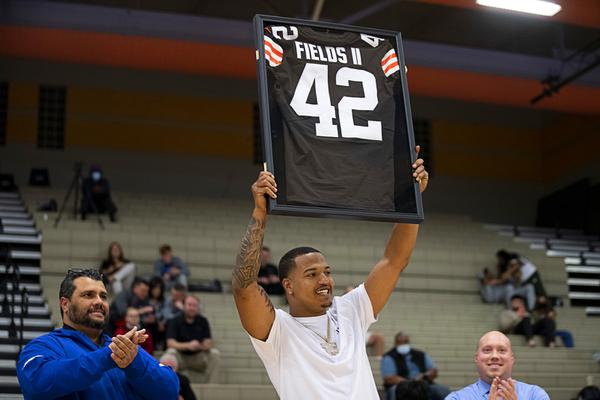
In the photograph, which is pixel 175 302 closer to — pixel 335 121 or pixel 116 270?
pixel 116 270

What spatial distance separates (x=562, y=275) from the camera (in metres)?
19.1

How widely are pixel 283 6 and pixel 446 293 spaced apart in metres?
6.69

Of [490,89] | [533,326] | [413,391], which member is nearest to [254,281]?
[413,391]

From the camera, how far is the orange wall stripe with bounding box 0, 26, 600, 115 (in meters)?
16.2

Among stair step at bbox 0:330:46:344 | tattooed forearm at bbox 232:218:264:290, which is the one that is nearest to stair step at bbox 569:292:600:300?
stair step at bbox 0:330:46:344

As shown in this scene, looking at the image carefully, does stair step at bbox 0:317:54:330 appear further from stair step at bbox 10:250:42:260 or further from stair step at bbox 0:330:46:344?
stair step at bbox 10:250:42:260

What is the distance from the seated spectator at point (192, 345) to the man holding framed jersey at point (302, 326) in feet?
22.8

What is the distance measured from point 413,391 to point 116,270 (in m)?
7.02

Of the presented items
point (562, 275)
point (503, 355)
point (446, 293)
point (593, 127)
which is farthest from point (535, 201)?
point (503, 355)

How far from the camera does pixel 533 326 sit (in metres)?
→ 15.3

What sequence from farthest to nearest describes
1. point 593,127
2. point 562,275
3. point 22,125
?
point 593,127, point 22,125, point 562,275

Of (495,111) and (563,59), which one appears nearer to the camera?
(563,59)

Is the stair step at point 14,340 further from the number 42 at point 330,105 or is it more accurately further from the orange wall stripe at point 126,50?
the number 42 at point 330,105

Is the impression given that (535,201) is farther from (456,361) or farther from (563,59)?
(456,361)
